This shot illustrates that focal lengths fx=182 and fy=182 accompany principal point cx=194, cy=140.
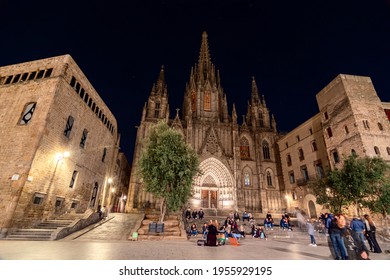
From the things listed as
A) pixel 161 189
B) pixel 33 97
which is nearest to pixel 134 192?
pixel 161 189

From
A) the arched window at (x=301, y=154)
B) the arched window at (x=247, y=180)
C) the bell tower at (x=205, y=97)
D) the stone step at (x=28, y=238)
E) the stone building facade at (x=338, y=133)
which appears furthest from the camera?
the bell tower at (x=205, y=97)

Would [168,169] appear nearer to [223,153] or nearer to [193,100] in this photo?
[223,153]

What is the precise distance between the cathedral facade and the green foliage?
12105 mm

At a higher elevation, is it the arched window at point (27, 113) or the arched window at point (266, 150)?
the arched window at point (266, 150)

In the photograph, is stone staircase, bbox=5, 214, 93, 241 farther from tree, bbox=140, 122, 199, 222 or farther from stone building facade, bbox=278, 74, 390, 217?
stone building facade, bbox=278, 74, 390, 217

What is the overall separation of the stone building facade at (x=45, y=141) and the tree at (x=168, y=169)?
533 cm

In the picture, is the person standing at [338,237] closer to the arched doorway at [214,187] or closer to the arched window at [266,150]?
the arched doorway at [214,187]

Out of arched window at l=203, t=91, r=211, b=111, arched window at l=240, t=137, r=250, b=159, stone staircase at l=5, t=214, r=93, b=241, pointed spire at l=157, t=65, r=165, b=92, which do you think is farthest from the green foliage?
pointed spire at l=157, t=65, r=165, b=92

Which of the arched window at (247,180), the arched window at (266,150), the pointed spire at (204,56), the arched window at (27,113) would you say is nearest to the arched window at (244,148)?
the arched window at (266,150)

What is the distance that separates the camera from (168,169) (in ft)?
42.7

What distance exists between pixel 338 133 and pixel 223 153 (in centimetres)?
1340

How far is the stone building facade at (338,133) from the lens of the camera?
1529cm

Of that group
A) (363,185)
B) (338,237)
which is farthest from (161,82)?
(338,237)
